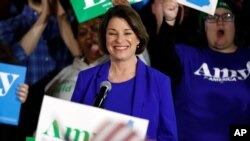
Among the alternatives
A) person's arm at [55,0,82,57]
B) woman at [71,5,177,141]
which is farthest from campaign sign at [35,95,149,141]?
person's arm at [55,0,82,57]

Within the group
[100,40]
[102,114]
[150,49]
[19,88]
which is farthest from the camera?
[150,49]

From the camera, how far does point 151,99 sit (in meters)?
2.26

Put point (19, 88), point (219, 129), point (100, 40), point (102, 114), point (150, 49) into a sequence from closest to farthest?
point (102, 114)
point (100, 40)
point (19, 88)
point (219, 129)
point (150, 49)

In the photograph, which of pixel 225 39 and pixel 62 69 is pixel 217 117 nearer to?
pixel 225 39

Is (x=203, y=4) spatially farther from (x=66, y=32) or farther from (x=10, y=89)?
(x=10, y=89)

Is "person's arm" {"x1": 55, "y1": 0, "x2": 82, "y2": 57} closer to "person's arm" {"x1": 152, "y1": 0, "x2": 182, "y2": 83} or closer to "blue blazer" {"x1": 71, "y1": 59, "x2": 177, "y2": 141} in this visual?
"person's arm" {"x1": 152, "y1": 0, "x2": 182, "y2": 83}

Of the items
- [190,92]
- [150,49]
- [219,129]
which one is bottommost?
[219,129]

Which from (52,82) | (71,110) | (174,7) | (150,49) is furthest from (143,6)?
(71,110)

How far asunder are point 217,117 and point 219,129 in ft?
0.20

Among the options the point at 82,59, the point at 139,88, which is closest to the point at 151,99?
the point at 139,88

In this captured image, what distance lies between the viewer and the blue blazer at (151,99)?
2.24m

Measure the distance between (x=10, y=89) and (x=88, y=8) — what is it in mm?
561

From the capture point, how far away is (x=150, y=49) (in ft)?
9.63

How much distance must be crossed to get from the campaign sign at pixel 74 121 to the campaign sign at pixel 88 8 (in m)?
0.73
